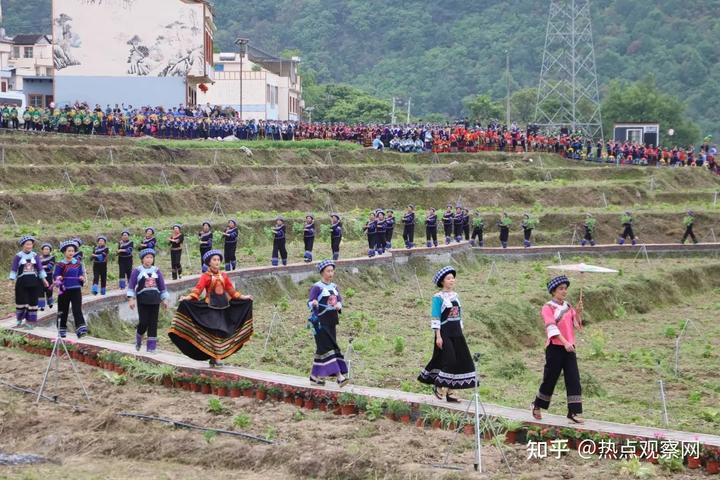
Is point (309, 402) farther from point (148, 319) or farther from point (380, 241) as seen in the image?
point (380, 241)

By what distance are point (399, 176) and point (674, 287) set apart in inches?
692

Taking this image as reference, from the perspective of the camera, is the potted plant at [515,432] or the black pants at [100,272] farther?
the black pants at [100,272]

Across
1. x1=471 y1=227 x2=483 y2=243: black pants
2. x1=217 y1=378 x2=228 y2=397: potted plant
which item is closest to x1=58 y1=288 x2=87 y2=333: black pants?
x1=217 y1=378 x2=228 y2=397: potted plant

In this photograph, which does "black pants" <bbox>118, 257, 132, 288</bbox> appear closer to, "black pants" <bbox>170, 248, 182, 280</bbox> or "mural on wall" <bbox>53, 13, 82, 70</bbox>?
"black pants" <bbox>170, 248, 182, 280</bbox>

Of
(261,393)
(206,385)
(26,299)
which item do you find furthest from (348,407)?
(26,299)

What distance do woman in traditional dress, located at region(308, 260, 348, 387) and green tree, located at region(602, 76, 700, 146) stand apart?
78229 mm

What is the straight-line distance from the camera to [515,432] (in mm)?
13750

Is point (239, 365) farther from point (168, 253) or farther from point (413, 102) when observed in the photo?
point (413, 102)

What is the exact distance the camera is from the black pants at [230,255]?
96.0ft

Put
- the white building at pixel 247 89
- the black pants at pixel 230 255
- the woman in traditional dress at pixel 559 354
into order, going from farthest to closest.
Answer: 1. the white building at pixel 247 89
2. the black pants at pixel 230 255
3. the woman in traditional dress at pixel 559 354

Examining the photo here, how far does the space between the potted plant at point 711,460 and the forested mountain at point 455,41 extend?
103 m

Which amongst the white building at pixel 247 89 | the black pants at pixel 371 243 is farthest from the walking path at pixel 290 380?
the white building at pixel 247 89

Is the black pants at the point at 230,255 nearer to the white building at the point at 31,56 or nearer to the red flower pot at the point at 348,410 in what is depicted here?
the red flower pot at the point at 348,410

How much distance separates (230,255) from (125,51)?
2879 cm
